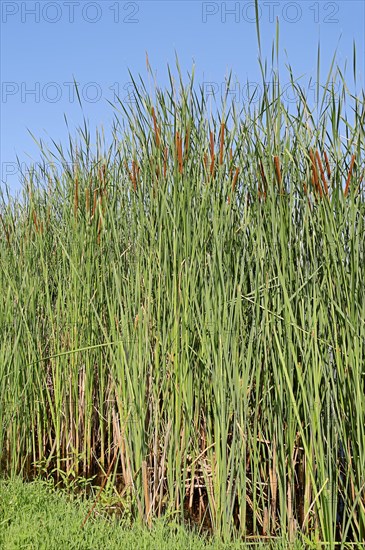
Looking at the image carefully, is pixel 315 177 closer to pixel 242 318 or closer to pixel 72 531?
pixel 242 318

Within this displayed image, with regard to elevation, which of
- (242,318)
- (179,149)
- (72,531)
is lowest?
(72,531)

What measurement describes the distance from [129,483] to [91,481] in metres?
0.72

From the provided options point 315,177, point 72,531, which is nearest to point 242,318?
point 315,177

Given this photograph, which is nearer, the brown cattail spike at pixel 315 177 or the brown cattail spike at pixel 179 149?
the brown cattail spike at pixel 315 177

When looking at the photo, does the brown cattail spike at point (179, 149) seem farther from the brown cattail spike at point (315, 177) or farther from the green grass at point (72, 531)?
the green grass at point (72, 531)

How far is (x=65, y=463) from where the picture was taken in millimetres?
3908

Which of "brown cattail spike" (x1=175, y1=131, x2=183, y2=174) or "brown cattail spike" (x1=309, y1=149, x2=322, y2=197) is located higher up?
"brown cattail spike" (x1=175, y1=131, x2=183, y2=174)

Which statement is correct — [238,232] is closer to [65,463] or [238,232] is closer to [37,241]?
[37,241]

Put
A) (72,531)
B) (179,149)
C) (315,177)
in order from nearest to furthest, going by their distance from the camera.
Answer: (315,177), (72,531), (179,149)

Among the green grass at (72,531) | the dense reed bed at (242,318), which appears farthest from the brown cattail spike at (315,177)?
the green grass at (72,531)

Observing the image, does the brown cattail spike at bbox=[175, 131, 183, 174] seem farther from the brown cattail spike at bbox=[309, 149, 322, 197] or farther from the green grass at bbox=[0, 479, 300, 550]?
the green grass at bbox=[0, 479, 300, 550]

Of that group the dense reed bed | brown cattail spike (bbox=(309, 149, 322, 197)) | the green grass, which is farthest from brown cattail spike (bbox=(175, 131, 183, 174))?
the green grass

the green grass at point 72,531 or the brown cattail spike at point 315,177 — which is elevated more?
the brown cattail spike at point 315,177

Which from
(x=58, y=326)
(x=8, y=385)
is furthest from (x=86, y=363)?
(x=8, y=385)
